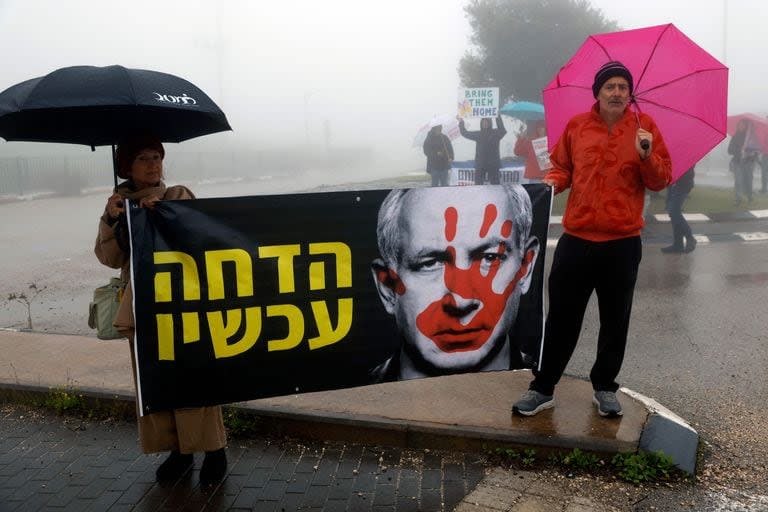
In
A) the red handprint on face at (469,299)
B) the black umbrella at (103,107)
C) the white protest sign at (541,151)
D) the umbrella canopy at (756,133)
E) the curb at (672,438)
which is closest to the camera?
the black umbrella at (103,107)

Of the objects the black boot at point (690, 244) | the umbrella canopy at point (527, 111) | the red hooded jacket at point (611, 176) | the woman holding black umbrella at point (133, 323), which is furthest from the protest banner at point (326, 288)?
the umbrella canopy at point (527, 111)

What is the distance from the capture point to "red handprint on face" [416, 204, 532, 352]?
363 centimetres

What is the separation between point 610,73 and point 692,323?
3.62 metres

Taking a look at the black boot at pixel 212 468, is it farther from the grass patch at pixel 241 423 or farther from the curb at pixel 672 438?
the curb at pixel 672 438

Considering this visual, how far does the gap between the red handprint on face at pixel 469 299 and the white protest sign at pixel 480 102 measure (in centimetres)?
1219

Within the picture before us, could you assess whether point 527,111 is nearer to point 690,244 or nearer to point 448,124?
point 448,124

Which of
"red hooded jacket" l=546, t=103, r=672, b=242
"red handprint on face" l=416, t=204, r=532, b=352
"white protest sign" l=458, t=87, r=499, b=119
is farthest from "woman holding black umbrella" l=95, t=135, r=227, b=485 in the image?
"white protest sign" l=458, t=87, r=499, b=119

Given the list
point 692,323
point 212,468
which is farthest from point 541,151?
point 212,468

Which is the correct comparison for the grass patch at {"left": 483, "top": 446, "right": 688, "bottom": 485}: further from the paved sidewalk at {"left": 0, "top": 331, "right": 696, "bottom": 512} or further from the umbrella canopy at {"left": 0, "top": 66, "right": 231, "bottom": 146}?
the umbrella canopy at {"left": 0, "top": 66, "right": 231, "bottom": 146}

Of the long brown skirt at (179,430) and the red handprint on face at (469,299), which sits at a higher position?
the red handprint on face at (469,299)

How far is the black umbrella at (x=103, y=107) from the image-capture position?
117 inches

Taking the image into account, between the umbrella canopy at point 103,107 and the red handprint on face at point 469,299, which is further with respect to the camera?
the red handprint on face at point 469,299

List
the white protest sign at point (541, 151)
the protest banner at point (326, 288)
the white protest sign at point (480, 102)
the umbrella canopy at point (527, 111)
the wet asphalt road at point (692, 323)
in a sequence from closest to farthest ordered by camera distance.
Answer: the protest banner at point (326, 288) < the wet asphalt road at point (692, 323) < the white protest sign at point (541, 151) < the white protest sign at point (480, 102) < the umbrella canopy at point (527, 111)

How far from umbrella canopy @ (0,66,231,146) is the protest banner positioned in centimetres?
46
